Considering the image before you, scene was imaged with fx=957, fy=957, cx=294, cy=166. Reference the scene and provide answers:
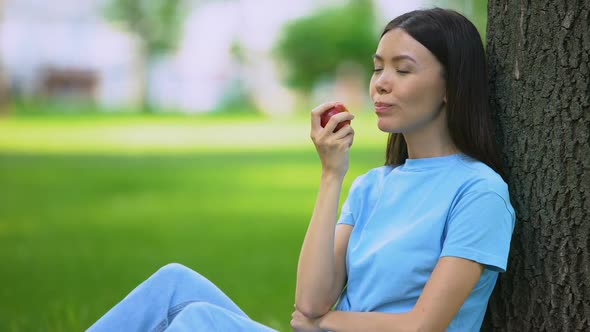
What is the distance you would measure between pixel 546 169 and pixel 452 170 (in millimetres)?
330

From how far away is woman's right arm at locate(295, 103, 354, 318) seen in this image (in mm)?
2770

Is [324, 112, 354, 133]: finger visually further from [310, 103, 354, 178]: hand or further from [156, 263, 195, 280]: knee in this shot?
[156, 263, 195, 280]: knee

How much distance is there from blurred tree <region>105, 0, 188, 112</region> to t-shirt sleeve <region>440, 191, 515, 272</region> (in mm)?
47726

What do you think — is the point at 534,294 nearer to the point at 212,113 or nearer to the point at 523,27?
the point at 523,27

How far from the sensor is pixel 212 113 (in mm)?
47875

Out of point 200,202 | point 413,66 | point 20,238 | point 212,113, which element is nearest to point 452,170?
point 413,66

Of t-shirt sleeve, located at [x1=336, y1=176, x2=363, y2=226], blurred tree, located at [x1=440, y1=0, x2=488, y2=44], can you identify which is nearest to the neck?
t-shirt sleeve, located at [x1=336, y1=176, x2=363, y2=226]

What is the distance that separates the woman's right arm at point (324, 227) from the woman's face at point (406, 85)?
12cm

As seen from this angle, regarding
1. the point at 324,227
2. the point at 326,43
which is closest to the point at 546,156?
the point at 324,227

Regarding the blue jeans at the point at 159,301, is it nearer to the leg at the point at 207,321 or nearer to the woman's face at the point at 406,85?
the leg at the point at 207,321

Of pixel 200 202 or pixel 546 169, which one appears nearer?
pixel 546 169

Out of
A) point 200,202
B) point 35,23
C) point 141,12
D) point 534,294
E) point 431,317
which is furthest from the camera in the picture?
point 35,23

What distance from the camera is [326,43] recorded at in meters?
56.9

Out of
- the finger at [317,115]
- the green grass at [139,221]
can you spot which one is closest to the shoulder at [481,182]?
the finger at [317,115]
